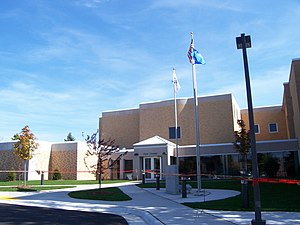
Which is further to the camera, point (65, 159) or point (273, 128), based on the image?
point (273, 128)

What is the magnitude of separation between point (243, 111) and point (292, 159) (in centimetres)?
1484

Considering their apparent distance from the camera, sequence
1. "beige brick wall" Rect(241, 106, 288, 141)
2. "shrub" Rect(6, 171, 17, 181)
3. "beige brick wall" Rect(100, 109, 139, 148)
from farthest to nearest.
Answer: "beige brick wall" Rect(100, 109, 139, 148) < "beige brick wall" Rect(241, 106, 288, 141) < "shrub" Rect(6, 171, 17, 181)

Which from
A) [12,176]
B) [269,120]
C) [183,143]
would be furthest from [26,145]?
[269,120]

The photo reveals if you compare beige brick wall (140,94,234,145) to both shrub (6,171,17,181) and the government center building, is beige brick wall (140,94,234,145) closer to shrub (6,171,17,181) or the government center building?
the government center building

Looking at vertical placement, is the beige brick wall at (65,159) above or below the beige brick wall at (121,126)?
below

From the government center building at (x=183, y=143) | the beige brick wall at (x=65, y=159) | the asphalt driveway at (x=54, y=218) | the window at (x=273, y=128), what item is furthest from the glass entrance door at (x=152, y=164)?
the asphalt driveway at (x=54, y=218)

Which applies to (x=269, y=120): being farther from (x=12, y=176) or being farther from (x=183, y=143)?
(x=12, y=176)

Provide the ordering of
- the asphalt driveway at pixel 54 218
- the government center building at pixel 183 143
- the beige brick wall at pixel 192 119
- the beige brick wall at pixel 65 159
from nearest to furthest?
the asphalt driveway at pixel 54 218
the government center building at pixel 183 143
the beige brick wall at pixel 65 159
the beige brick wall at pixel 192 119

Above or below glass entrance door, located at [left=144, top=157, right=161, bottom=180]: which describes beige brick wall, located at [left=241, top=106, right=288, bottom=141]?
above

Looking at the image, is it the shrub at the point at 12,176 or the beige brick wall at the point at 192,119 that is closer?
the shrub at the point at 12,176

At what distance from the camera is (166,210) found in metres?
11.0

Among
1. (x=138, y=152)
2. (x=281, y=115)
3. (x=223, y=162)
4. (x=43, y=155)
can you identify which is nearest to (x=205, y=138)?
(x=223, y=162)

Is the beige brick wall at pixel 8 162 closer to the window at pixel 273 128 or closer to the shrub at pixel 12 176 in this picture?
the shrub at pixel 12 176

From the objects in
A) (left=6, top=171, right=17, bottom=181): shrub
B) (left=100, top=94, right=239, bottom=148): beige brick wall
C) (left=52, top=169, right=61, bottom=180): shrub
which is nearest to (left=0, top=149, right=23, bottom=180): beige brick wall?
(left=6, top=171, right=17, bottom=181): shrub
